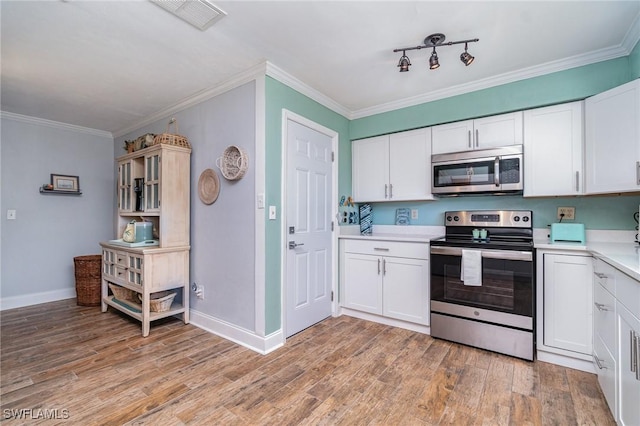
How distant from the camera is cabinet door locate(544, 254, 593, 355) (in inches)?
83.1

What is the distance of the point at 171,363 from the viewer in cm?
225

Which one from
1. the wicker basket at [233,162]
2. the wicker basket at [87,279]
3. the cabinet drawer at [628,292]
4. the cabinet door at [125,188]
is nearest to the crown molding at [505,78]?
the wicker basket at [233,162]

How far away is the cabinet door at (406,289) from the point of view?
2.79 meters

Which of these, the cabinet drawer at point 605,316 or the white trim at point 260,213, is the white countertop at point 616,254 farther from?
the white trim at point 260,213

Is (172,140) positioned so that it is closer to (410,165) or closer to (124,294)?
(124,294)

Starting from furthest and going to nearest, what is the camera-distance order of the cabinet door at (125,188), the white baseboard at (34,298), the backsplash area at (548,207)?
the white baseboard at (34,298), the cabinet door at (125,188), the backsplash area at (548,207)

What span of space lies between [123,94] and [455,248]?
3704 millimetres

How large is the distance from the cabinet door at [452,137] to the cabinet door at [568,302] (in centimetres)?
127

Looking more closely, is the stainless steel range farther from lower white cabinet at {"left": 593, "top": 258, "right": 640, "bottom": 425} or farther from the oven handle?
lower white cabinet at {"left": 593, "top": 258, "right": 640, "bottom": 425}

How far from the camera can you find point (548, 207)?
2680mm

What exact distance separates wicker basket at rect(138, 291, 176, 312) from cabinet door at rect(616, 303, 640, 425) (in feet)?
11.2

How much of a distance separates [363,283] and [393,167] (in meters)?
1.38

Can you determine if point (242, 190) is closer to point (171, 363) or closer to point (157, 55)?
point (157, 55)

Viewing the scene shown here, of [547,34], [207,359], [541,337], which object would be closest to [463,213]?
[541,337]
